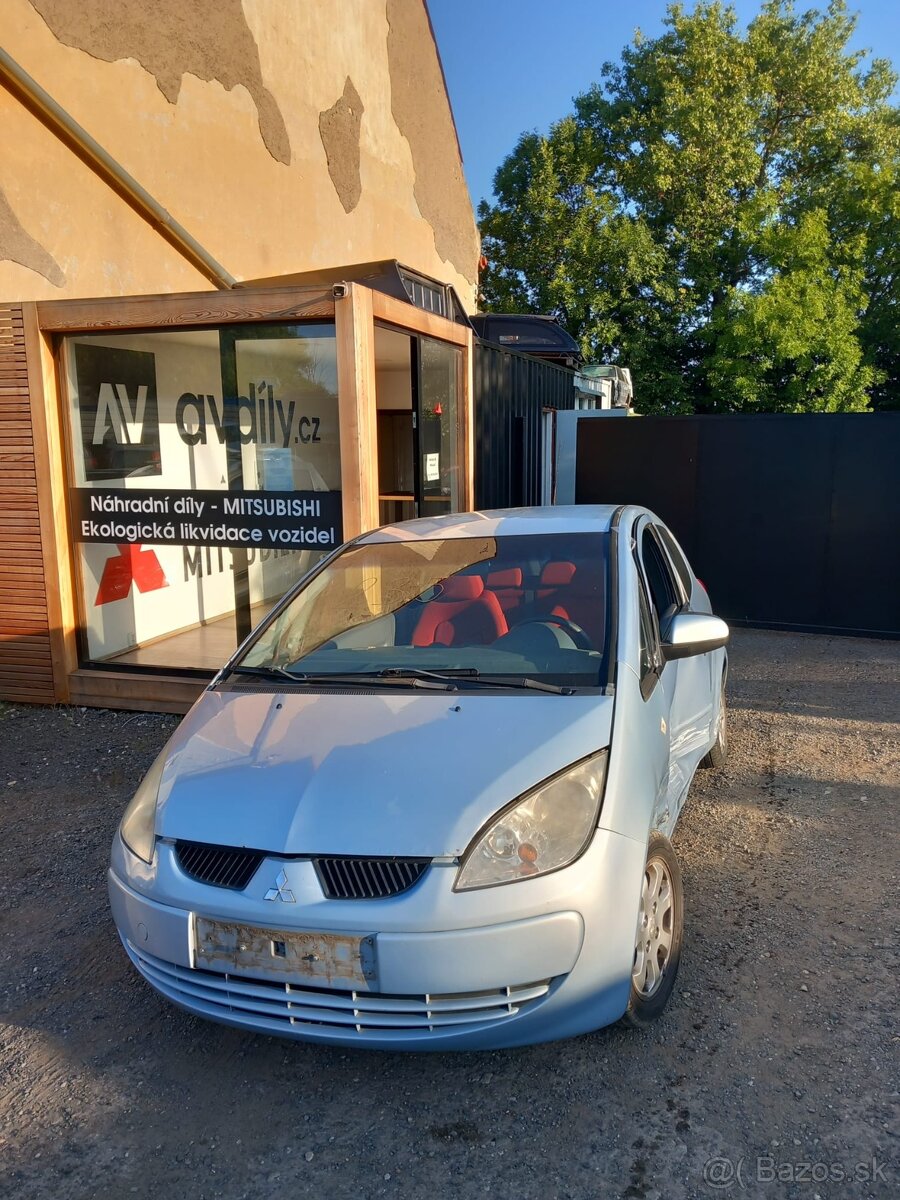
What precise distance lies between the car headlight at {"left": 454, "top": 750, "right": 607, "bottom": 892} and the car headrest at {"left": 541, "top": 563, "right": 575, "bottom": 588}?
1187 millimetres

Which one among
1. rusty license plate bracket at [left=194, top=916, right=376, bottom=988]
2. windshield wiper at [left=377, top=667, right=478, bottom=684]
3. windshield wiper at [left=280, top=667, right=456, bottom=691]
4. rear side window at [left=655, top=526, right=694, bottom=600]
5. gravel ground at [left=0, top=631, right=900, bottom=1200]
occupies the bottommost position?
gravel ground at [left=0, top=631, right=900, bottom=1200]

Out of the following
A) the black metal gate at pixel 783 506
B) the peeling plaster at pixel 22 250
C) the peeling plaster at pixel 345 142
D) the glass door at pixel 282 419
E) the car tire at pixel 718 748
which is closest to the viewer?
the car tire at pixel 718 748

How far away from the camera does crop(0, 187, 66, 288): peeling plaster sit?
709 centimetres

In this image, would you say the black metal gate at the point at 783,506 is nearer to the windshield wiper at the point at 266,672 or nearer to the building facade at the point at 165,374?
the building facade at the point at 165,374

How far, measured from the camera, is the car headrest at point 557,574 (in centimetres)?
379

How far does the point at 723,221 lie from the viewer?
79.3ft

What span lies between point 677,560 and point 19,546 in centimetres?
495

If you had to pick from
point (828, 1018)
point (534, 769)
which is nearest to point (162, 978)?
point (534, 769)

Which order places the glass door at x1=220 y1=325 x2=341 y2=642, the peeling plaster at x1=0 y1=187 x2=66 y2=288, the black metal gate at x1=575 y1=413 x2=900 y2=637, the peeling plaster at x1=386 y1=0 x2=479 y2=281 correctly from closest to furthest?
the glass door at x1=220 y1=325 x2=341 y2=642 → the peeling plaster at x1=0 y1=187 x2=66 y2=288 → the black metal gate at x1=575 y1=413 x2=900 y2=637 → the peeling plaster at x1=386 y1=0 x2=479 y2=281

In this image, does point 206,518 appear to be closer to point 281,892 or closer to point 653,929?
point 281,892

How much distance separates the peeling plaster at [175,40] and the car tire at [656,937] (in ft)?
27.8

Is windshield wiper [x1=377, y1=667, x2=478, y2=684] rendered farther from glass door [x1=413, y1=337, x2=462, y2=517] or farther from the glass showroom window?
glass door [x1=413, y1=337, x2=462, y2=517]

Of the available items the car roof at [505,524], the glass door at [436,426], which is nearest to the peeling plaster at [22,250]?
the glass door at [436,426]

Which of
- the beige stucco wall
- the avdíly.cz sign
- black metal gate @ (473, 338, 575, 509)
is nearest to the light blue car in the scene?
the avdíly.cz sign
